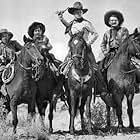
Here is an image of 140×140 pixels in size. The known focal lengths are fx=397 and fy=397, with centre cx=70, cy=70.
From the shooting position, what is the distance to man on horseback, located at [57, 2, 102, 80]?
11.4 metres

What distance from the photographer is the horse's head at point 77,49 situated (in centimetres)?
1054

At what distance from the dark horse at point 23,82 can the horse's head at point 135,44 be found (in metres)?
2.74

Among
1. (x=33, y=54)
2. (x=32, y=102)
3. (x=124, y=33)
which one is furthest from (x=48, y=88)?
(x=124, y=33)

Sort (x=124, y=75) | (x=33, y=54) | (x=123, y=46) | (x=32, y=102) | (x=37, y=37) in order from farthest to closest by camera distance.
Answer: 1. (x=37, y=37)
2. (x=123, y=46)
3. (x=124, y=75)
4. (x=32, y=102)
5. (x=33, y=54)

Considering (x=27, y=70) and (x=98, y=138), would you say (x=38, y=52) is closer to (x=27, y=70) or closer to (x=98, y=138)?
(x=27, y=70)

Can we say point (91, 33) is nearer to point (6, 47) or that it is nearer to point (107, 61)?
point (107, 61)

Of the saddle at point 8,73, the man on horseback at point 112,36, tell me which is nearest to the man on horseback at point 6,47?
the saddle at point 8,73

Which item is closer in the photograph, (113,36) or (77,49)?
(77,49)

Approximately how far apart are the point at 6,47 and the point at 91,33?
2727 millimetres

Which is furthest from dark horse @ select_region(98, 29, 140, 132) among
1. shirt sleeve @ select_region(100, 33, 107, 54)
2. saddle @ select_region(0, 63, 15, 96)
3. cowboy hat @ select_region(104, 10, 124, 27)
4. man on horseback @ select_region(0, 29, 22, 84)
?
man on horseback @ select_region(0, 29, 22, 84)

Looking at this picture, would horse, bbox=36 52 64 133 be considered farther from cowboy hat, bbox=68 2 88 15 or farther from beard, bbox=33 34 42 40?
cowboy hat, bbox=68 2 88 15

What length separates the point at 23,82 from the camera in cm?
1094

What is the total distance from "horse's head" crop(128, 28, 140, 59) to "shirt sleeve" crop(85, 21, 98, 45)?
1.05 meters

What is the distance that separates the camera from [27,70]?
36.3 ft
